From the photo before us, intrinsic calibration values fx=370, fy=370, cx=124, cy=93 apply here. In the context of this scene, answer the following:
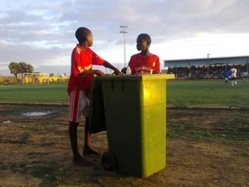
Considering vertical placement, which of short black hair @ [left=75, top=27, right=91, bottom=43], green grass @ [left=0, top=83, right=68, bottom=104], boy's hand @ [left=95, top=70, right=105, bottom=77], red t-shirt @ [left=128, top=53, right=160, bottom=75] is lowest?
green grass @ [left=0, top=83, right=68, bottom=104]

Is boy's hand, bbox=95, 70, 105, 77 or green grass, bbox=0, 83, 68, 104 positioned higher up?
boy's hand, bbox=95, 70, 105, 77

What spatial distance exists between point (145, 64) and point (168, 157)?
153cm

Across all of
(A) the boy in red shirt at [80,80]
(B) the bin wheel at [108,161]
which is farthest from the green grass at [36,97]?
(B) the bin wheel at [108,161]

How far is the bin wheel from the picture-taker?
4980 millimetres

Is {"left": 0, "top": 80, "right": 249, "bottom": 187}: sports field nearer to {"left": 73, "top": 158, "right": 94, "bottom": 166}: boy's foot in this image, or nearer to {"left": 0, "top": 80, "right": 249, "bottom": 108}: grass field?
{"left": 73, "top": 158, "right": 94, "bottom": 166}: boy's foot

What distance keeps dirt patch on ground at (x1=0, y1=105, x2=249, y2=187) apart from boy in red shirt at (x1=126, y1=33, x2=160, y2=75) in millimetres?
1437

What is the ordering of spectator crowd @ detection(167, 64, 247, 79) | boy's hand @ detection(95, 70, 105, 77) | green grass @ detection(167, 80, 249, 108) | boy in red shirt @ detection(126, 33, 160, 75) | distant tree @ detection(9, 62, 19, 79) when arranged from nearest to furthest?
boy's hand @ detection(95, 70, 105, 77)
boy in red shirt @ detection(126, 33, 160, 75)
green grass @ detection(167, 80, 249, 108)
spectator crowd @ detection(167, 64, 247, 79)
distant tree @ detection(9, 62, 19, 79)

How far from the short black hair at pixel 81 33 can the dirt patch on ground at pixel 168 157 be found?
1880 millimetres

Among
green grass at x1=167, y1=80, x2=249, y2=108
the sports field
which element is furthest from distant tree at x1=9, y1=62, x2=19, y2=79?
the sports field

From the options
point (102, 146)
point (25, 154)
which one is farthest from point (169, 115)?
point (25, 154)

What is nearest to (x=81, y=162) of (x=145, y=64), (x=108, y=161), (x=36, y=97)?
(x=108, y=161)

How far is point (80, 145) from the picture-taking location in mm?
6992

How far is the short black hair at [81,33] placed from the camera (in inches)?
218

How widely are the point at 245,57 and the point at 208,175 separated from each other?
270 ft
